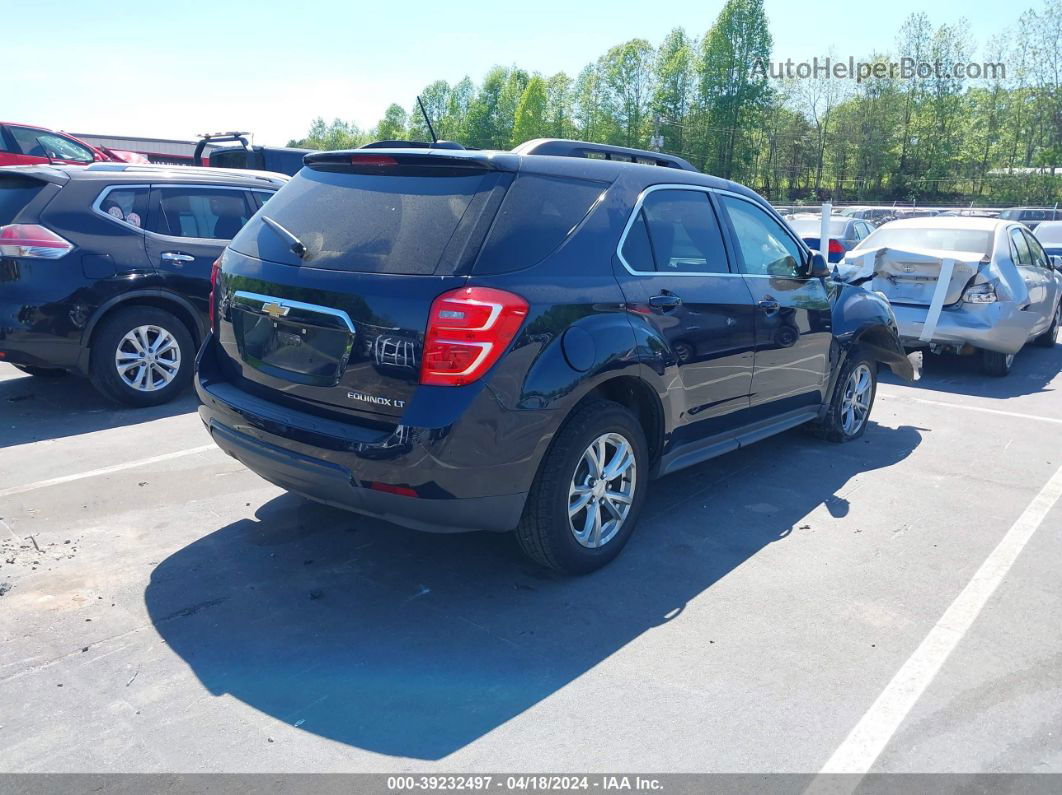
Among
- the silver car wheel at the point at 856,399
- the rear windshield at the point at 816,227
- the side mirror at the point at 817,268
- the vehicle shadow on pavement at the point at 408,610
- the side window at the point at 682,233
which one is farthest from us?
the rear windshield at the point at 816,227

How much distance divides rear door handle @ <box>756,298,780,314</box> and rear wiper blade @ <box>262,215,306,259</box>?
8.54ft

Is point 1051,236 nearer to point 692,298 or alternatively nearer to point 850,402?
point 850,402

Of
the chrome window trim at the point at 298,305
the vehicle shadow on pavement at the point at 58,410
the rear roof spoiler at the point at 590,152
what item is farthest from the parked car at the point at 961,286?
the vehicle shadow on pavement at the point at 58,410

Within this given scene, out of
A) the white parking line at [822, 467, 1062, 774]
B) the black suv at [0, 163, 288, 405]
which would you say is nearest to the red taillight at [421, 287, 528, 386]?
the white parking line at [822, 467, 1062, 774]

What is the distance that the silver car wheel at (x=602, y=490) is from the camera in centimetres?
383

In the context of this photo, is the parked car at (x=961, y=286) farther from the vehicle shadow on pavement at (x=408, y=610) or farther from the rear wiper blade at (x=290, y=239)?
the rear wiper blade at (x=290, y=239)

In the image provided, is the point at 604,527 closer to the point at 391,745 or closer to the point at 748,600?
the point at 748,600

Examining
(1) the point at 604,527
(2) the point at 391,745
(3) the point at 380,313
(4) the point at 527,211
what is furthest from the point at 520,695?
(4) the point at 527,211

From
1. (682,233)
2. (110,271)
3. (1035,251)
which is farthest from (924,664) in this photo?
(1035,251)

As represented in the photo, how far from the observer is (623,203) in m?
4.08

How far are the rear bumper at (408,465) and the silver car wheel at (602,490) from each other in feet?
1.25

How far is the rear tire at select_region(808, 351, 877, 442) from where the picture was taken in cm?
612

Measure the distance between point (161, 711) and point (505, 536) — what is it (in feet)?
6.35

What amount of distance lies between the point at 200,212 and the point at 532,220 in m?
4.62
